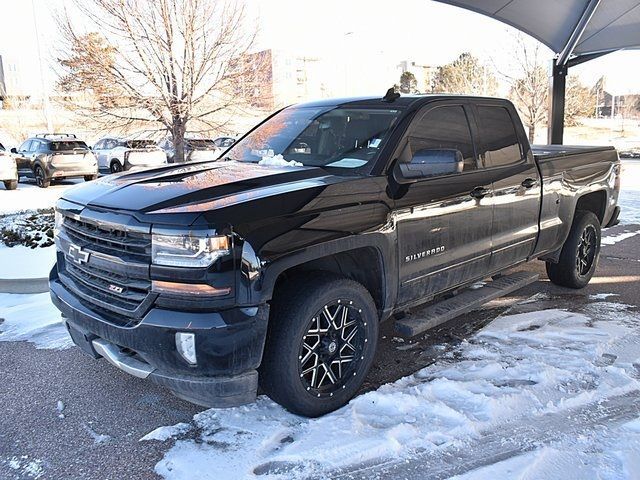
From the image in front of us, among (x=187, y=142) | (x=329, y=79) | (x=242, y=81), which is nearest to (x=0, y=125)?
(x=329, y=79)

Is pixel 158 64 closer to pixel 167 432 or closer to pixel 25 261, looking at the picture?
pixel 25 261

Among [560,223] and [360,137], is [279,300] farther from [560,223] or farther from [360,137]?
[560,223]

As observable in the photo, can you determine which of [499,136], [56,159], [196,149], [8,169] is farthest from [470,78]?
[499,136]

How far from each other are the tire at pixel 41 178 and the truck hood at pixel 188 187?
14.4 metres

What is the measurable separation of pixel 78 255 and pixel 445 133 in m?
2.76

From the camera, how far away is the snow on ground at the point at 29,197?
12225mm

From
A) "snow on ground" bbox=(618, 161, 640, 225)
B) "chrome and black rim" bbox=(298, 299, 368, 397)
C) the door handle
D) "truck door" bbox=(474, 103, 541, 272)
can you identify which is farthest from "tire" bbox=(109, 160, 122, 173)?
"chrome and black rim" bbox=(298, 299, 368, 397)

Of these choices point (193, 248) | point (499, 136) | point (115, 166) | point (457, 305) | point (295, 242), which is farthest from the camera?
point (115, 166)

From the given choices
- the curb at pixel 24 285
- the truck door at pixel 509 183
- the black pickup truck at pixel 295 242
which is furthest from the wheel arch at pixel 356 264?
the curb at pixel 24 285

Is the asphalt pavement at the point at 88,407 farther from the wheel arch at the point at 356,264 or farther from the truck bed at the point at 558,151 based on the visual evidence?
the truck bed at the point at 558,151

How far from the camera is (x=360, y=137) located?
4098mm

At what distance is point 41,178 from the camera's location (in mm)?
17000

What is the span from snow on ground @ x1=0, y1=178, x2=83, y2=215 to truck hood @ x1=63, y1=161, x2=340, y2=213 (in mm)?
8381

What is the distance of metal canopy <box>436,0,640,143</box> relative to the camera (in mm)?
11602
